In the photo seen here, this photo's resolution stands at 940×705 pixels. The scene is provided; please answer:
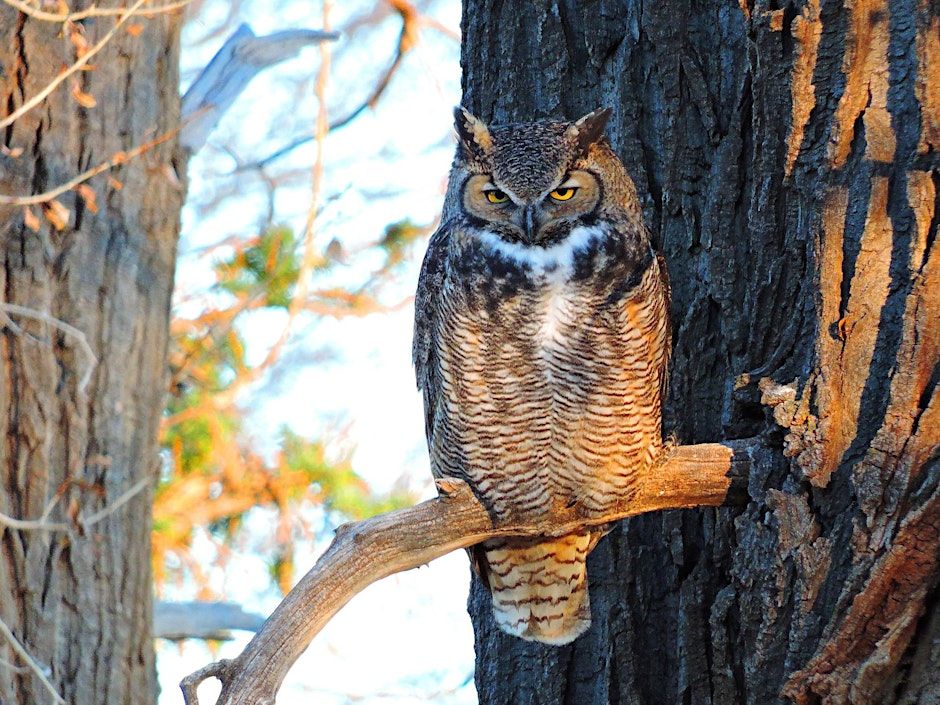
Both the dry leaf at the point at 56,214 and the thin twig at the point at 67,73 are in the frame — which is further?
the dry leaf at the point at 56,214

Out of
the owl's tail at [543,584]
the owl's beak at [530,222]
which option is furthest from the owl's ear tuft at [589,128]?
the owl's tail at [543,584]

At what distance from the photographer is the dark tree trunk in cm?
158

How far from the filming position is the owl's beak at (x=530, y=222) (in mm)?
2201

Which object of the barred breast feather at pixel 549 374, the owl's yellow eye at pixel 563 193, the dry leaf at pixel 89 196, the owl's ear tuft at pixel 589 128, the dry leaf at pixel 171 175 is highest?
the dry leaf at pixel 171 175

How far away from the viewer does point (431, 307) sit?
2312 millimetres

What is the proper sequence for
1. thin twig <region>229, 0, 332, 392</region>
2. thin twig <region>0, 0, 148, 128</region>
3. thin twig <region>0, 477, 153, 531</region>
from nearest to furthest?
thin twig <region>0, 0, 148, 128</region>
thin twig <region>0, 477, 153, 531</region>
thin twig <region>229, 0, 332, 392</region>

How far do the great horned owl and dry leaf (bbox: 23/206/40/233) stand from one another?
4.49ft

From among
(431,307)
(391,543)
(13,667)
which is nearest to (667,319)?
(431,307)

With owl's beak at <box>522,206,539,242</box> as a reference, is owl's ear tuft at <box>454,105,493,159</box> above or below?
above

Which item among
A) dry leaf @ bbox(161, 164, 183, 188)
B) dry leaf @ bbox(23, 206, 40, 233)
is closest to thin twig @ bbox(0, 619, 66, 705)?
dry leaf @ bbox(23, 206, 40, 233)

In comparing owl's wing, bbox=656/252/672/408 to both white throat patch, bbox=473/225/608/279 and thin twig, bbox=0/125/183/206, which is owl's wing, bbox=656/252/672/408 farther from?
thin twig, bbox=0/125/183/206

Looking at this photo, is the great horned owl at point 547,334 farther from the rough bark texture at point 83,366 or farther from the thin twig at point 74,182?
the rough bark texture at point 83,366

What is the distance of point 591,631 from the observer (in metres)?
2.37

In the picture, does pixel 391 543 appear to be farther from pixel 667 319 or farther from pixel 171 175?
pixel 171 175
